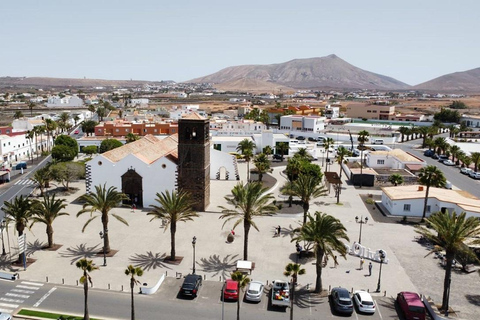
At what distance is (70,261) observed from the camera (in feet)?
112

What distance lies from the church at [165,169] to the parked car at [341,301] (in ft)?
75.0

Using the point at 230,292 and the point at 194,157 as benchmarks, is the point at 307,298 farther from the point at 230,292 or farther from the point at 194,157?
the point at 194,157

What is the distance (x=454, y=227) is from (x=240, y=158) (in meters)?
58.8

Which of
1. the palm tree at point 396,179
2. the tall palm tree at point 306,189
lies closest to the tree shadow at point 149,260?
the tall palm tree at point 306,189

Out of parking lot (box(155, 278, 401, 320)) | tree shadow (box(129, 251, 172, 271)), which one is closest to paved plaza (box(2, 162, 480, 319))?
tree shadow (box(129, 251, 172, 271))

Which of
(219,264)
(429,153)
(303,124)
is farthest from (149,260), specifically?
(303,124)

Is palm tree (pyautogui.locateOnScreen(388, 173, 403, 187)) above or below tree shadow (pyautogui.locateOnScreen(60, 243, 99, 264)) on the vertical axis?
above

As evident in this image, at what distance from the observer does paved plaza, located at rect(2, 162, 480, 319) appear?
102ft

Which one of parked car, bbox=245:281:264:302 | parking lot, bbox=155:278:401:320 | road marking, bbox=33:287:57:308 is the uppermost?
parked car, bbox=245:281:264:302

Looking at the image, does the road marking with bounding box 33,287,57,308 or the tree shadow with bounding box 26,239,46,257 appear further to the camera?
the tree shadow with bounding box 26,239,46,257

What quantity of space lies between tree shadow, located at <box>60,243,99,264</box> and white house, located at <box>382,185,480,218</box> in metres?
35.3

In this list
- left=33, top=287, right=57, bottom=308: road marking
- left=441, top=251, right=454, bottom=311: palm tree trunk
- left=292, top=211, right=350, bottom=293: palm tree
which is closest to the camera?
left=441, top=251, right=454, bottom=311: palm tree trunk

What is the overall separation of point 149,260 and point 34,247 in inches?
466

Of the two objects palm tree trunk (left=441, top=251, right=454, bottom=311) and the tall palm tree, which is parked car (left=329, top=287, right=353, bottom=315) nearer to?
palm tree trunk (left=441, top=251, right=454, bottom=311)
